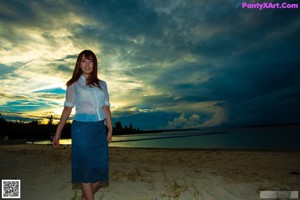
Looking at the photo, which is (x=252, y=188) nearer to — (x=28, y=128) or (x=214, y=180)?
(x=214, y=180)

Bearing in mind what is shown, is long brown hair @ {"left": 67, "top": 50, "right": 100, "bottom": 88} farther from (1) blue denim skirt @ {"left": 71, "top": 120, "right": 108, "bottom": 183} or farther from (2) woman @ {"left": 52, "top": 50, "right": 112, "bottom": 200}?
(1) blue denim skirt @ {"left": 71, "top": 120, "right": 108, "bottom": 183}

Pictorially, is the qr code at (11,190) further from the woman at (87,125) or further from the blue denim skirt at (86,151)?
the blue denim skirt at (86,151)

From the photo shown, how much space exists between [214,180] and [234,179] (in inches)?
23.4

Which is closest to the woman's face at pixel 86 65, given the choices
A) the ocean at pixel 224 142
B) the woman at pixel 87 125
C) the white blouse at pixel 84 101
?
the woman at pixel 87 125

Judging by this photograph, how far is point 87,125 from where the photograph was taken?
3207mm

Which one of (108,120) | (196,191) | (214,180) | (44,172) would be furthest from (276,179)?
(44,172)

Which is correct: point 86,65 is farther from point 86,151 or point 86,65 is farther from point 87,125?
point 86,151

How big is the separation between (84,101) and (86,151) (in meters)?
0.67

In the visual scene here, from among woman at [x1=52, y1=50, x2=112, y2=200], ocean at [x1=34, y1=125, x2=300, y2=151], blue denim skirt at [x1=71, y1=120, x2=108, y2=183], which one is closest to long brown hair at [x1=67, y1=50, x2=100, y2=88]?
woman at [x1=52, y1=50, x2=112, y2=200]

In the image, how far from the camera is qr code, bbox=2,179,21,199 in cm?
465

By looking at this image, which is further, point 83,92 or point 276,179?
point 276,179

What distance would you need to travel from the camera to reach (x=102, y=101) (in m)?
3.40

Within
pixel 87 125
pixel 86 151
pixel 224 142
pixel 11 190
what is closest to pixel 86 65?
pixel 87 125

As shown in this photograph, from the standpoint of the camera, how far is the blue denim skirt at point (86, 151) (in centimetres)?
317
